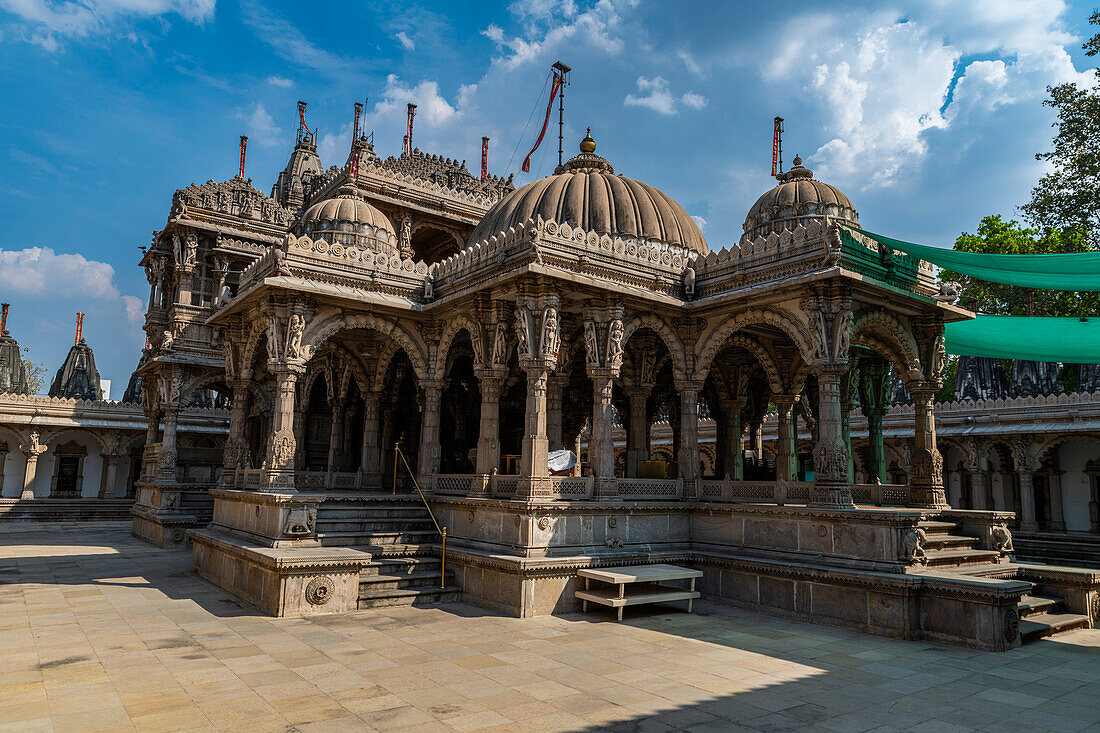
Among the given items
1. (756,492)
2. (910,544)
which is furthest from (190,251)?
(910,544)

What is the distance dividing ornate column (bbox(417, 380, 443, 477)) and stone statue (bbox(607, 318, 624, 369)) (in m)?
4.43

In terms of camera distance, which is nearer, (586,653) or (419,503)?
(586,653)

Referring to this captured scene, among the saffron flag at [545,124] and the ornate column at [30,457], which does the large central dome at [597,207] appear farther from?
the ornate column at [30,457]

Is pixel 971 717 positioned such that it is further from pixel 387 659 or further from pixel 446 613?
pixel 446 613

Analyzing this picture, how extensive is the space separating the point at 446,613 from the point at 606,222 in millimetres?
10157

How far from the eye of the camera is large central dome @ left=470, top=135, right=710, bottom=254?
1802 cm

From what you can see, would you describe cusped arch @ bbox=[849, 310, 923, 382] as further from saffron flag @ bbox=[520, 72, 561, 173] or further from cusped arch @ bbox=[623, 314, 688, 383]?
saffron flag @ bbox=[520, 72, 561, 173]

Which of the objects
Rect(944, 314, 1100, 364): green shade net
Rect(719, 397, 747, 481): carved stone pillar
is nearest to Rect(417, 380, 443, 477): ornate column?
Rect(719, 397, 747, 481): carved stone pillar

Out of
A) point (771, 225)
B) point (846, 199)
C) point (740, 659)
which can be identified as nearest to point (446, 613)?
point (740, 659)

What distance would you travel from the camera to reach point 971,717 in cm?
725

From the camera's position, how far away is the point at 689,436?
1562 centimetres

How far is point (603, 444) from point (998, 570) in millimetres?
7416

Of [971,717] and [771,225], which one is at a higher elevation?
[771,225]

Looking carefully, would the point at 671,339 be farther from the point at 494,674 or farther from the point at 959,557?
the point at 494,674
